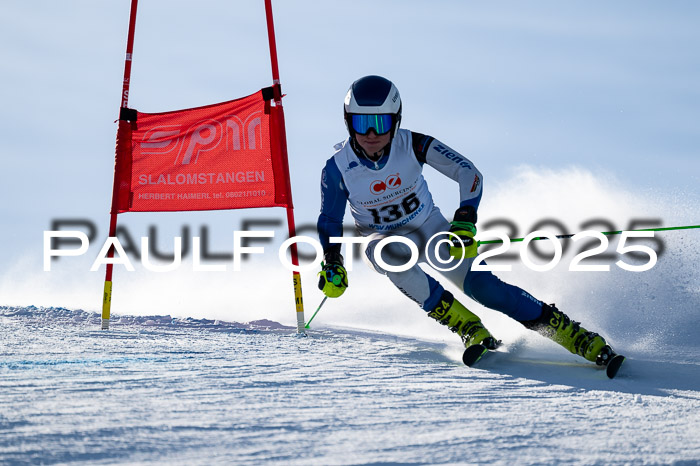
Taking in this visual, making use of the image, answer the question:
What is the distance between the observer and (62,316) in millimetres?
6605

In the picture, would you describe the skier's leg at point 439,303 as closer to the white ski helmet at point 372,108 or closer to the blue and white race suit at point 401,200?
the blue and white race suit at point 401,200

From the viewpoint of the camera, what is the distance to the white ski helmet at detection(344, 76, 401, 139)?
12.5 feet

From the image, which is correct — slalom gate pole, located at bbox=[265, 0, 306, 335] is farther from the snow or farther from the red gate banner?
the snow

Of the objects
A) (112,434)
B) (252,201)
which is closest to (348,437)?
(112,434)

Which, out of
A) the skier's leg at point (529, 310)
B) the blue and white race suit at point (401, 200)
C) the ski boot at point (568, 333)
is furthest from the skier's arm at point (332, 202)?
the ski boot at point (568, 333)

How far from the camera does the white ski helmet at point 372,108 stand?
3816mm

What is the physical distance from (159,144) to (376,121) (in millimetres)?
2920

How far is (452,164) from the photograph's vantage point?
406cm

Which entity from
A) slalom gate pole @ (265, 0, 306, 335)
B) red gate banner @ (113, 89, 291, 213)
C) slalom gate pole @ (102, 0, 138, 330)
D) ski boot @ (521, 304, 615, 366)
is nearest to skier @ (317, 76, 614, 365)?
ski boot @ (521, 304, 615, 366)

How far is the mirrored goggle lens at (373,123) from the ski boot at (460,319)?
96cm

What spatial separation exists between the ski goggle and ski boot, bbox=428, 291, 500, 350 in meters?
0.96

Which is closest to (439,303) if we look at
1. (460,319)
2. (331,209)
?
(460,319)

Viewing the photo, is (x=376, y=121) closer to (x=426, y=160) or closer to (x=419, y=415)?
(x=426, y=160)

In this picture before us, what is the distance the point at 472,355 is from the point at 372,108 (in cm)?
138
